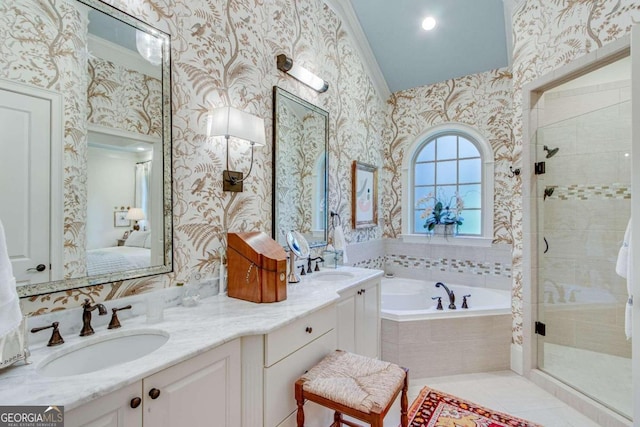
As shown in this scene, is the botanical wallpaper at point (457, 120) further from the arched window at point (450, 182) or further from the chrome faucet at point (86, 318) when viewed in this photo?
the chrome faucet at point (86, 318)

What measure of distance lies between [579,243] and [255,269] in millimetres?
2504

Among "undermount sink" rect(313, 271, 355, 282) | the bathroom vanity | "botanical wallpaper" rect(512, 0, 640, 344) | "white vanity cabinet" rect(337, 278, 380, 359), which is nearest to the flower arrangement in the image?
"botanical wallpaper" rect(512, 0, 640, 344)

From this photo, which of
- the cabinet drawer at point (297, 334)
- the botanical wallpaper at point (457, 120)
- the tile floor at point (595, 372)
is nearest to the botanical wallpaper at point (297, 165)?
the cabinet drawer at point (297, 334)

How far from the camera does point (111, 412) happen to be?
2.68 ft

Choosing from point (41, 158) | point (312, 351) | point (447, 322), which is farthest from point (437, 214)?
point (41, 158)

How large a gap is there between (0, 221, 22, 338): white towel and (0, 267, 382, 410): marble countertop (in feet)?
0.49

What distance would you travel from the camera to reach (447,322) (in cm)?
249

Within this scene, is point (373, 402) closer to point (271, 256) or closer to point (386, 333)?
point (271, 256)

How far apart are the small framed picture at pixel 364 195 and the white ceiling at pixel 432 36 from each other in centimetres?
113

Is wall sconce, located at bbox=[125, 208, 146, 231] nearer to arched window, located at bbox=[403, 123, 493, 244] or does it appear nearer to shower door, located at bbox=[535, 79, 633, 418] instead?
shower door, located at bbox=[535, 79, 633, 418]

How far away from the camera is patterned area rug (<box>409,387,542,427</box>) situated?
6.16ft

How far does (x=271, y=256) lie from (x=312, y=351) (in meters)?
0.51

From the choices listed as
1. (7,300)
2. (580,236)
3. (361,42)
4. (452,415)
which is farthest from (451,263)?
(7,300)

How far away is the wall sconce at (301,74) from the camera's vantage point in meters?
2.15
